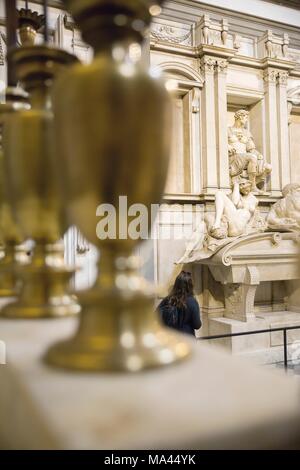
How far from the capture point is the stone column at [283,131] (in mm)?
8109

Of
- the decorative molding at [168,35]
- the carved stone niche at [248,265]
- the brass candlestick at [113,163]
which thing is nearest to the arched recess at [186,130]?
the decorative molding at [168,35]

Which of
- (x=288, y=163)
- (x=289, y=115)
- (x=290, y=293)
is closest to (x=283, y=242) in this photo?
(x=290, y=293)

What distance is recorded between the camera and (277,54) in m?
8.20

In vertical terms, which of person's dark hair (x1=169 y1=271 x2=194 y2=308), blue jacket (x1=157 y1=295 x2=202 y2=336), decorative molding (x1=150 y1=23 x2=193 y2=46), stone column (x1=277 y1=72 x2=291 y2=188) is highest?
decorative molding (x1=150 y1=23 x2=193 y2=46)

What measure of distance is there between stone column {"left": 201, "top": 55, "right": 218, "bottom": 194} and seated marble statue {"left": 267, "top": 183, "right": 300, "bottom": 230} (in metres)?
1.04

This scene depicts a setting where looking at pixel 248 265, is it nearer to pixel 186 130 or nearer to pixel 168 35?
pixel 186 130

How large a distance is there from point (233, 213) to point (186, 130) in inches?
70.5

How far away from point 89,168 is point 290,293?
7.36 meters

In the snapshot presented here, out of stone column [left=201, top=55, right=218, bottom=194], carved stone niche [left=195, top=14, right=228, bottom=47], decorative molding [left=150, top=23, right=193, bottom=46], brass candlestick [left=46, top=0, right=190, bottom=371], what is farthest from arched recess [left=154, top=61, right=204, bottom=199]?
brass candlestick [left=46, top=0, right=190, bottom=371]

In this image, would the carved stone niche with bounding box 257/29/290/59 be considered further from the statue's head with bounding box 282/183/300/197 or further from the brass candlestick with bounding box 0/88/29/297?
the brass candlestick with bounding box 0/88/29/297

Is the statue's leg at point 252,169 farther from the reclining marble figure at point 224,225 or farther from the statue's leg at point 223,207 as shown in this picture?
the statue's leg at point 223,207

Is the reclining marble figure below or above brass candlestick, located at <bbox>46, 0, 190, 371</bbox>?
above

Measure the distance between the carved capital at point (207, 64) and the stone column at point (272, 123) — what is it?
1.18 m

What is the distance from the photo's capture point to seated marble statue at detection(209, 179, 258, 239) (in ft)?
21.4
